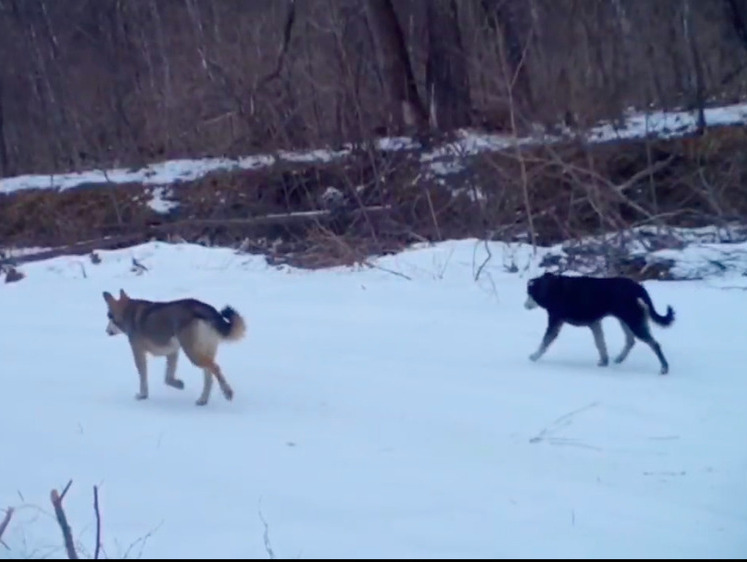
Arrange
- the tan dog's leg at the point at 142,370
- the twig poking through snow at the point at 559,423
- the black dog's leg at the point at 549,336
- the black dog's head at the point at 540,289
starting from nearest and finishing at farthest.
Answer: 1. the twig poking through snow at the point at 559,423
2. the tan dog's leg at the point at 142,370
3. the black dog's leg at the point at 549,336
4. the black dog's head at the point at 540,289

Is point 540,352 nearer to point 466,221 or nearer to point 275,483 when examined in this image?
point 275,483

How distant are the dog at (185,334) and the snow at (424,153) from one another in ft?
51.7

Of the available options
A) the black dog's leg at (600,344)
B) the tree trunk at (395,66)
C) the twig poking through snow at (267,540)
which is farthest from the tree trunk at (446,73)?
the twig poking through snow at (267,540)

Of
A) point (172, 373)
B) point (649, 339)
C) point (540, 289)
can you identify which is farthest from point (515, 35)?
point (172, 373)

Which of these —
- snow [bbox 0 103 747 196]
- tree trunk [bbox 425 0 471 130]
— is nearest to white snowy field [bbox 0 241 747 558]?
snow [bbox 0 103 747 196]

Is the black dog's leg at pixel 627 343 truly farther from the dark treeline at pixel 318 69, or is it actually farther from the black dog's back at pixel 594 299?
the dark treeline at pixel 318 69

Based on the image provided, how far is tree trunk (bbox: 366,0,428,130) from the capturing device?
31.3 metres

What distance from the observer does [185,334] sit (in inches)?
374

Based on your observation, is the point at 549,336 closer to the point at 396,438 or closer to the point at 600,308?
the point at 600,308

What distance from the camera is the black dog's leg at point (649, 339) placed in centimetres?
991

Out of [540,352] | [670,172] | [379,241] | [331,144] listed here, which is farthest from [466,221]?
[540,352]

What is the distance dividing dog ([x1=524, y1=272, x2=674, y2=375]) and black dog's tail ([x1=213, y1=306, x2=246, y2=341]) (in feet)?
8.16

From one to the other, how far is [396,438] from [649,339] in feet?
8.83

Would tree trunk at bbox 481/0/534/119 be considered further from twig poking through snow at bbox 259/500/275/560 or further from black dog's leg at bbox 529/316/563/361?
twig poking through snow at bbox 259/500/275/560
